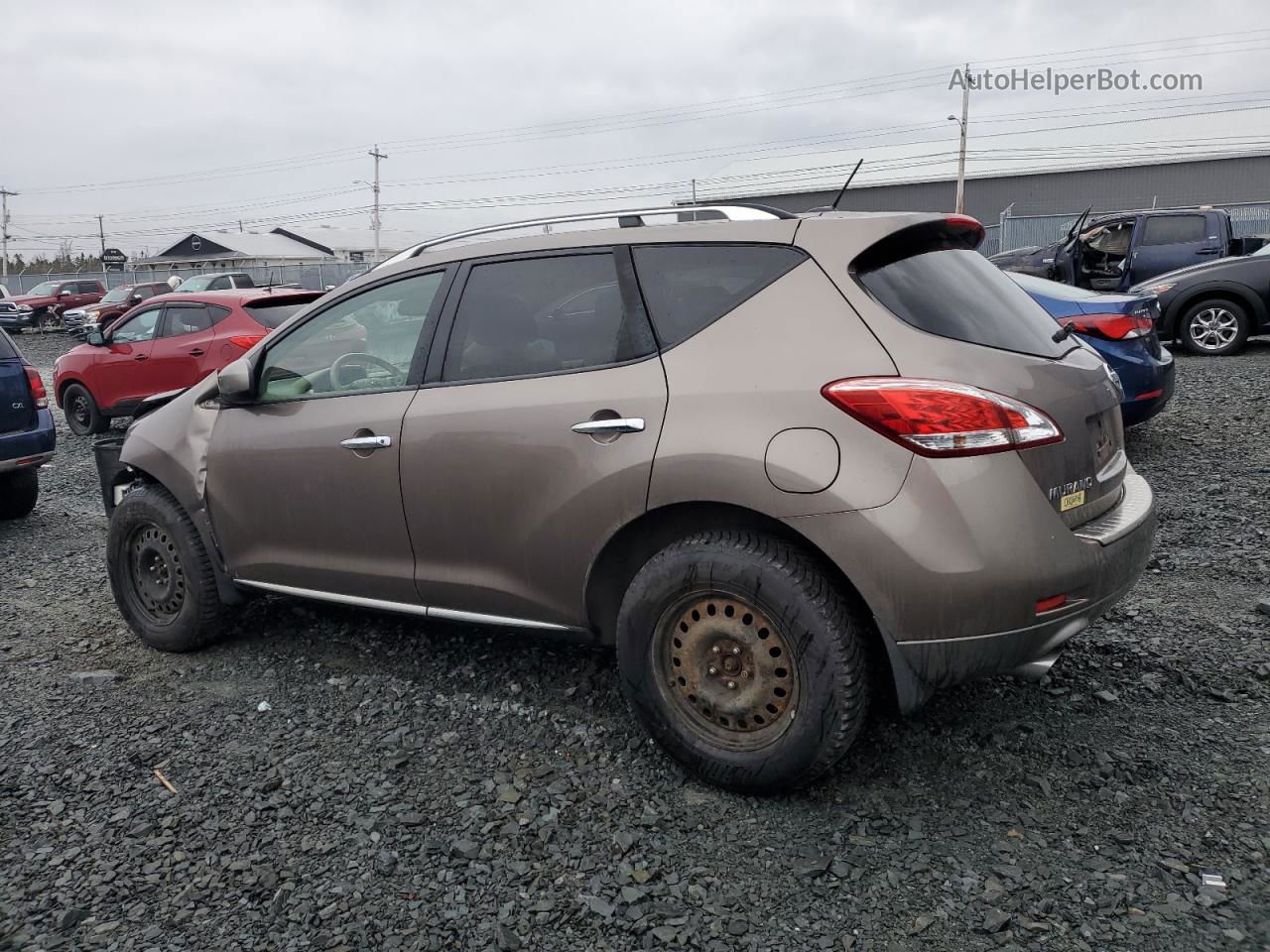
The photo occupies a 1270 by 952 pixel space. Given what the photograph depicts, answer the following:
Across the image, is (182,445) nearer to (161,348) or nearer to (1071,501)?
(1071,501)

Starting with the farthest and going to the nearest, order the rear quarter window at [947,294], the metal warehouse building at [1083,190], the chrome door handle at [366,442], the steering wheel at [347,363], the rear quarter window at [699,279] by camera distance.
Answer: the metal warehouse building at [1083,190], the steering wheel at [347,363], the chrome door handle at [366,442], the rear quarter window at [699,279], the rear quarter window at [947,294]

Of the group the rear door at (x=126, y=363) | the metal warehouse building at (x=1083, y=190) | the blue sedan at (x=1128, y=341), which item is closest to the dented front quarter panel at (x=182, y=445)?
the blue sedan at (x=1128, y=341)

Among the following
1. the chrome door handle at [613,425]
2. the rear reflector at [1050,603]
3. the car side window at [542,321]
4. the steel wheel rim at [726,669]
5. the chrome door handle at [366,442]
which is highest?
the car side window at [542,321]

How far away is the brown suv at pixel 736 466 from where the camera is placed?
107 inches

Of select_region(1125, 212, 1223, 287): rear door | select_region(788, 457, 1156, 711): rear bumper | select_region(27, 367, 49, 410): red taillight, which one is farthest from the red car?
select_region(1125, 212, 1223, 287): rear door

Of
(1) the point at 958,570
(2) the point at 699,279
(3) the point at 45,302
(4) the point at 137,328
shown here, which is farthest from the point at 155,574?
(3) the point at 45,302

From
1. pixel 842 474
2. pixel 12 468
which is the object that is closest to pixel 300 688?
pixel 842 474

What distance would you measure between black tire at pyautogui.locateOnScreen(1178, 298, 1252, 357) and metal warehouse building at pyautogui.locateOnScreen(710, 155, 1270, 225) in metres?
31.5

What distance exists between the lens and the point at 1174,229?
47.8ft

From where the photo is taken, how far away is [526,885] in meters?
2.71

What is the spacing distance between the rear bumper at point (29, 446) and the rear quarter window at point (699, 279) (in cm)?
576

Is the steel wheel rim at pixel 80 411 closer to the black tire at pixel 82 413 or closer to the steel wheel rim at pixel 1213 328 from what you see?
the black tire at pixel 82 413

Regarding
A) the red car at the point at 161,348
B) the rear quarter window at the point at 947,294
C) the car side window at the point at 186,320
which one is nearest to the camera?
the rear quarter window at the point at 947,294

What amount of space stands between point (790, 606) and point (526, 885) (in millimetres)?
1023
